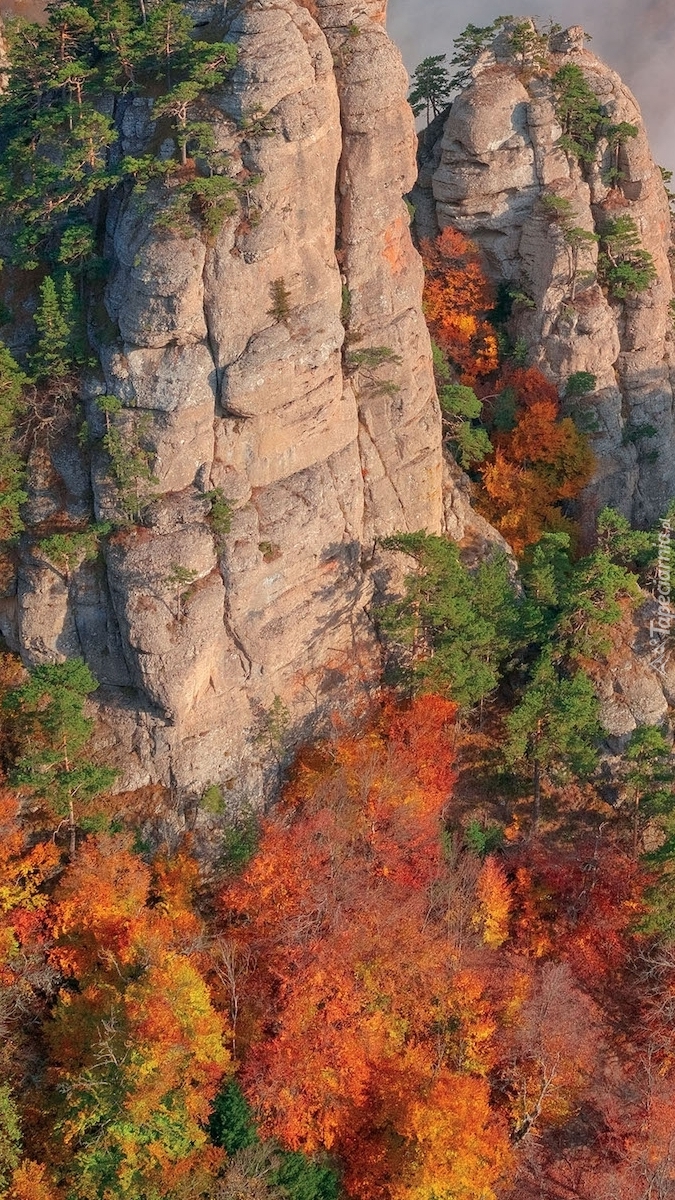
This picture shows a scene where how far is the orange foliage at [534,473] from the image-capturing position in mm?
45062

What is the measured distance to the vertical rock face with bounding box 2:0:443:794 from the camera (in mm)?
33156

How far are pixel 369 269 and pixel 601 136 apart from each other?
1650cm

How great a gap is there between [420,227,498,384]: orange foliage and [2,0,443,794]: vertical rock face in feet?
29.0

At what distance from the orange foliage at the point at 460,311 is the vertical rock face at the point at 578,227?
1.44m

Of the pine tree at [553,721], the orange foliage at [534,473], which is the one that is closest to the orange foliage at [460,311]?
the orange foliage at [534,473]

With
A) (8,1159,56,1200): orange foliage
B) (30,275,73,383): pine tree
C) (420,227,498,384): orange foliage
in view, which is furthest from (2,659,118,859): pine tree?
(420,227,498,384): orange foliage

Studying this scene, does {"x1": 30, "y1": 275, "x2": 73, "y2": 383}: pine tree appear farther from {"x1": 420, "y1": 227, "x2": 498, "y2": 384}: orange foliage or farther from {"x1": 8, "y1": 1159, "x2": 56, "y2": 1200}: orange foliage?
{"x1": 8, "y1": 1159, "x2": 56, "y2": 1200}: orange foliage

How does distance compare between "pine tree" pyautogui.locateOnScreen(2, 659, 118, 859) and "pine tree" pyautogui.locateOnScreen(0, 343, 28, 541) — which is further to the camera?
"pine tree" pyautogui.locateOnScreen(0, 343, 28, 541)

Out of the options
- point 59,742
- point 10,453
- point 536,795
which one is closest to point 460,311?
point 10,453

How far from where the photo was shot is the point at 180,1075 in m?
29.1

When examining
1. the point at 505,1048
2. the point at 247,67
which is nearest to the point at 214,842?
the point at 505,1048

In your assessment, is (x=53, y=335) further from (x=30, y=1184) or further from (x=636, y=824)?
(x=636, y=824)

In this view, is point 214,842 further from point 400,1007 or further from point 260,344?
point 260,344

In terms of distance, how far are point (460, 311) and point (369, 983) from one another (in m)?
30.2
